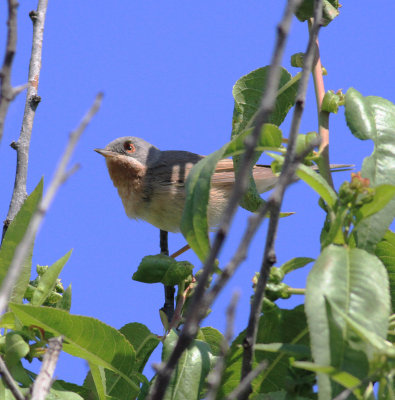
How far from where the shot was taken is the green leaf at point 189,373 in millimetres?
2660

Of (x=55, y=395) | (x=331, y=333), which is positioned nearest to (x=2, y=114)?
(x=331, y=333)

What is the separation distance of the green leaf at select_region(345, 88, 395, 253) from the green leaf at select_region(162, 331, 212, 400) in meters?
0.84

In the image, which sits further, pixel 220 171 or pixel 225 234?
pixel 220 171

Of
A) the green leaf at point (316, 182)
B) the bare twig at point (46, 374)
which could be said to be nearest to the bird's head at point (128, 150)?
the green leaf at point (316, 182)

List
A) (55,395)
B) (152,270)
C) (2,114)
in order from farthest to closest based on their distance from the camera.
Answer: (152,270), (55,395), (2,114)

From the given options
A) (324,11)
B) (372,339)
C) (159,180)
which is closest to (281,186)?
(372,339)

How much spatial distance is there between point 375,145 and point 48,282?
1.61 metres

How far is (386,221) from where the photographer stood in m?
2.51

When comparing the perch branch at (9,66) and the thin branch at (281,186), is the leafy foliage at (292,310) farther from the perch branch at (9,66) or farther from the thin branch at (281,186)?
the perch branch at (9,66)

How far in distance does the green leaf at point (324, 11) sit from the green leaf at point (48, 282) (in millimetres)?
1592

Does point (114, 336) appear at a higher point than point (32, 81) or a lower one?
lower

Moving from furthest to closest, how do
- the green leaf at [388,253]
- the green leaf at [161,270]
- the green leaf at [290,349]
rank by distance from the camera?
the green leaf at [161,270]
the green leaf at [388,253]
the green leaf at [290,349]

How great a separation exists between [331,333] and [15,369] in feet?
4.94

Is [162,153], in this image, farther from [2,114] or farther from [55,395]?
[2,114]
